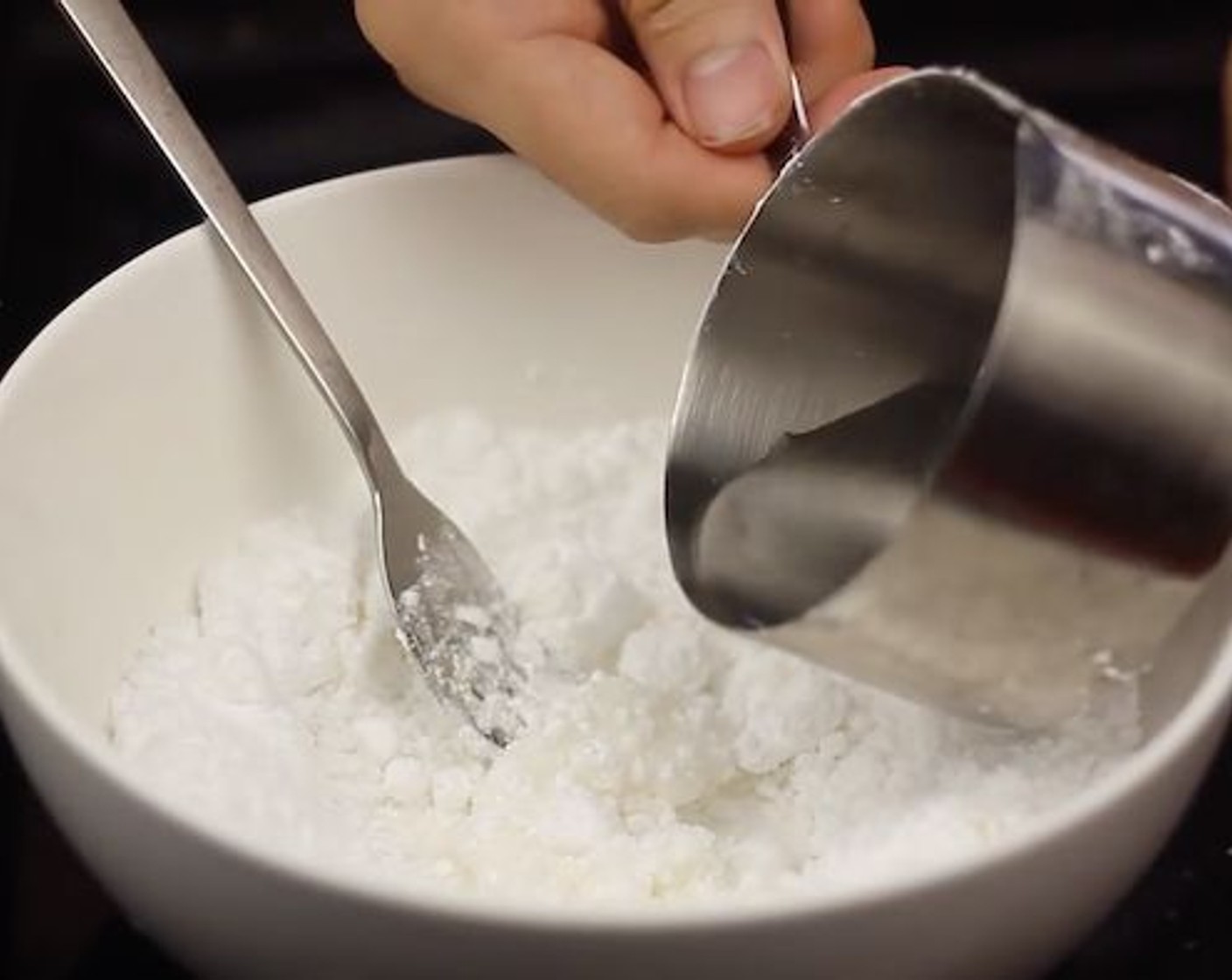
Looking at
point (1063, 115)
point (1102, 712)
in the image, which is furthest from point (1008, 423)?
point (1063, 115)

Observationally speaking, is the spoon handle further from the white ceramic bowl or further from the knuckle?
the knuckle

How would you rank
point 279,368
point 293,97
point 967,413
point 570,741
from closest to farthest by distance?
1. point 967,413
2. point 570,741
3. point 279,368
4. point 293,97

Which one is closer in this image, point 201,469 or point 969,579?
point 969,579

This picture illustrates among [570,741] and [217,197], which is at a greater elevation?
[217,197]

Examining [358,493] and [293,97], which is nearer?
[358,493]

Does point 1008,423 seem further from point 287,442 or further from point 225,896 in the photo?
point 287,442

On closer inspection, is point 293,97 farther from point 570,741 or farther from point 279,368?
point 570,741

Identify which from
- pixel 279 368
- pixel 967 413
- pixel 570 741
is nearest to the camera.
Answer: pixel 967 413

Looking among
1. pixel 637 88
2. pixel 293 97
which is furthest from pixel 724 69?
pixel 293 97

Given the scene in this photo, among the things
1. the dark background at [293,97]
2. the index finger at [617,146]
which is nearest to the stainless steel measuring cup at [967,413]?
the index finger at [617,146]
